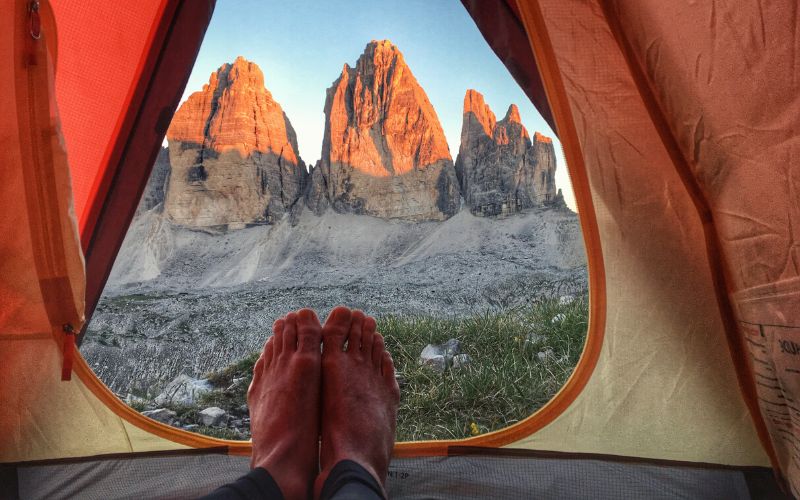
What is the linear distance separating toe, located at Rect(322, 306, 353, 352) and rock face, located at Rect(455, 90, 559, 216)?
78.8 ft

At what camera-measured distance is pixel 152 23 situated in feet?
3.03

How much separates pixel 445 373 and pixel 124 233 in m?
1.55

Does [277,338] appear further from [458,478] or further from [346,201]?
[346,201]

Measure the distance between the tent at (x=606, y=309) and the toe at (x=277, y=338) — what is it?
19cm

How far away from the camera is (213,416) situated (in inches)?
64.8

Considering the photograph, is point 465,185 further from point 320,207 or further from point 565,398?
point 565,398

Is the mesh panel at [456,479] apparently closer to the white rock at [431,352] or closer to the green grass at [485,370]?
the green grass at [485,370]

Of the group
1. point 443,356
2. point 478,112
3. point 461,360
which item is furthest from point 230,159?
point 461,360

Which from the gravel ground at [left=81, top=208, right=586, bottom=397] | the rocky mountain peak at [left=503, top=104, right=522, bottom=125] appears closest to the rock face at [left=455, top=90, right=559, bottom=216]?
the rocky mountain peak at [left=503, top=104, right=522, bottom=125]

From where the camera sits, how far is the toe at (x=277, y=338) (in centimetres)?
91

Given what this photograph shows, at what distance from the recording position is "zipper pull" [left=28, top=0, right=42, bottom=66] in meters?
0.59

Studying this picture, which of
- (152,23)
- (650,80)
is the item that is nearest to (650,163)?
(650,80)

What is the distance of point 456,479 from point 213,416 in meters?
1.23

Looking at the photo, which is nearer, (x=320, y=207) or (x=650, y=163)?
(x=650, y=163)
